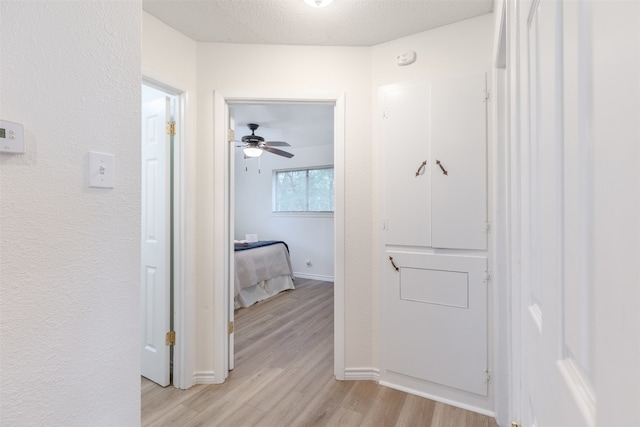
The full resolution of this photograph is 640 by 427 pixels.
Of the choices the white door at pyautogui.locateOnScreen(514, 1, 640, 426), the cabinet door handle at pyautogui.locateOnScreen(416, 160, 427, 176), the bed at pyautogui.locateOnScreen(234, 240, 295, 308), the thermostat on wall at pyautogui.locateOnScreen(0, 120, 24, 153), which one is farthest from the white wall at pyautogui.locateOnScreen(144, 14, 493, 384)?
the bed at pyautogui.locateOnScreen(234, 240, 295, 308)

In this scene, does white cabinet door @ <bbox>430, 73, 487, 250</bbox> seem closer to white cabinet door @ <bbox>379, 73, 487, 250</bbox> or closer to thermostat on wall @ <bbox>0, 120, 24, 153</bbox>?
white cabinet door @ <bbox>379, 73, 487, 250</bbox>

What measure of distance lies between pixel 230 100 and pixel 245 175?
4.00 meters

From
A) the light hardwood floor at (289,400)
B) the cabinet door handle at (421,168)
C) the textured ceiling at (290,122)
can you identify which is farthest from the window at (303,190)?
the cabinet door handle at (421,168)

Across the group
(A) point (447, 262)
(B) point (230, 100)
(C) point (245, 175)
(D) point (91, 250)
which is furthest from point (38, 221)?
Result: (C) point (245, 175)

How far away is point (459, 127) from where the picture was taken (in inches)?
70.5

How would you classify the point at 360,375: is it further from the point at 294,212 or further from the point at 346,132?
the point at 294,212

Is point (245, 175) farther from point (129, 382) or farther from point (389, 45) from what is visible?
point (129, 382)

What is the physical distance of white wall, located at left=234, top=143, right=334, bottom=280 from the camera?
5199 mm

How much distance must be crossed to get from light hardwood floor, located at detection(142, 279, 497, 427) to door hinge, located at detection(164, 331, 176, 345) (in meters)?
0.30

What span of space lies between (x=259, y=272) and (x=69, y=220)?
331 cm

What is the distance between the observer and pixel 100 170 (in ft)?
3.15

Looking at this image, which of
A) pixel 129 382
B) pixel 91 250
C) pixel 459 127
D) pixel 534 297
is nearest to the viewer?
pixel 534 297

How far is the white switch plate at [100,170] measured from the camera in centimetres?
94

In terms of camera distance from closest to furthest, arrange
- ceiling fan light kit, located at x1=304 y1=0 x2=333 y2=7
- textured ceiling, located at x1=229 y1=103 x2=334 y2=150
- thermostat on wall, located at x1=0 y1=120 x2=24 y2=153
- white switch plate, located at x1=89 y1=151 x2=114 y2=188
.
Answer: thermostat on wall, located at x1=0 y1=120 x2=24 y2=153 < white switch plate, located at x1=89 y1=151 x2=114 y2=188 < ceiling fan light kit, located at x1=304 y1=0 x2=333 y2=7 < textured ceiling, located at x1=229 y1=103 x2=334 y2=150
